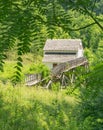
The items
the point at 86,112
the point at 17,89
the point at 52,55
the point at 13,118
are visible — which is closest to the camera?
the point at 13,118

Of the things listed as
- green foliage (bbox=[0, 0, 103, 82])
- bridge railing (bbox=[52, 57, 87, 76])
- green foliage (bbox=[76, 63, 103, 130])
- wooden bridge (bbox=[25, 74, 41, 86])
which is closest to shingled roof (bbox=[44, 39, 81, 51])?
bridge railing (bbox=[52, 57, 87, 76])

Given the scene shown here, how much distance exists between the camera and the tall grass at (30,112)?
7.25 meters

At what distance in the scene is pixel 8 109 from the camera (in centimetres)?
812

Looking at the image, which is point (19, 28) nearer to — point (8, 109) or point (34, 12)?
point (34, 12)

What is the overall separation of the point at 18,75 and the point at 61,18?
337mm

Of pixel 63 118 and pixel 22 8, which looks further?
pixel 63 118

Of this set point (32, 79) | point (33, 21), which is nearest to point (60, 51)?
point (32, 79)

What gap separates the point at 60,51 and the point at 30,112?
102ft

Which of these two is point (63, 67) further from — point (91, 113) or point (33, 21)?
point (33, 21)

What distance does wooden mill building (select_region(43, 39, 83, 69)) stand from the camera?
36.4m

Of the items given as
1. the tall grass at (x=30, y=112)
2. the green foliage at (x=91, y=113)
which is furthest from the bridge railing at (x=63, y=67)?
the green foliage at (x=91, y=113)

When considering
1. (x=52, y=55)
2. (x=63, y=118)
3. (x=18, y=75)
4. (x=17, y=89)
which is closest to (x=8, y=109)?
(x=63, y=118)

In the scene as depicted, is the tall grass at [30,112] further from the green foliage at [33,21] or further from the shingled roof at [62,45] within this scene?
the shingled roof at [62,45]

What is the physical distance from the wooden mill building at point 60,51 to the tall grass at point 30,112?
25.3 m
